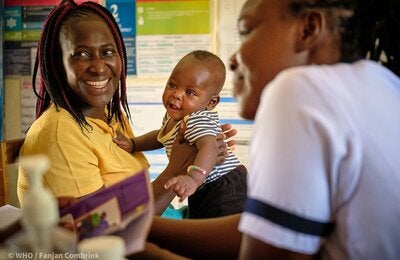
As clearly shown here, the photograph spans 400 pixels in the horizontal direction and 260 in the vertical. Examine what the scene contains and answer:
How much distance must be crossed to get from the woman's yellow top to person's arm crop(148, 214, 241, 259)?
1.49 ft

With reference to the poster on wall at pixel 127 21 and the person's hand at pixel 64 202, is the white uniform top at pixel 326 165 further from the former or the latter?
the poster on wall at pixel 127 21

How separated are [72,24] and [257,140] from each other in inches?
50.4

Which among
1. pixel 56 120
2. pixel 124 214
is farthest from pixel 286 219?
pixel 56 120

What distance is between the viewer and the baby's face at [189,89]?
73.7 inches

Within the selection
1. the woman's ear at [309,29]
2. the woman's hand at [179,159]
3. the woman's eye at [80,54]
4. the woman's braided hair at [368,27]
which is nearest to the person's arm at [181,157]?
the woman's hand at [179,159]

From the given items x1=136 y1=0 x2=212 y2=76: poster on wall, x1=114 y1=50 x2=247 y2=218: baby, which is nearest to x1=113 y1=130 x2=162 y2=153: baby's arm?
x1=114 y1=50 x2=247 y2=218: baby

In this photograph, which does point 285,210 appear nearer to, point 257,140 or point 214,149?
point 257,140

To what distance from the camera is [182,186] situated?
154 cm

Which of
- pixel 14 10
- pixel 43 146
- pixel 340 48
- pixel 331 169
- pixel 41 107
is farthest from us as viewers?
pixel 14 10

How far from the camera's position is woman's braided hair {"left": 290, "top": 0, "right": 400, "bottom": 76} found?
72cm

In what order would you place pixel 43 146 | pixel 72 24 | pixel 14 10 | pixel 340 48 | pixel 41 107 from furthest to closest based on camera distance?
1. pixel 14 10
2. pixel 41 107
3. pixel 72 24
4. pixel 43 146
5. pixel 340 48

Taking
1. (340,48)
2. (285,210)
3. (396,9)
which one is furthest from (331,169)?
(396,9)

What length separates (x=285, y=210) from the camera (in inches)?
21.8

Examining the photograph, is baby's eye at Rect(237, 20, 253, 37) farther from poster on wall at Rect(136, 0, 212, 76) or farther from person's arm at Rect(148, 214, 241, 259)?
poster on wall at Rect(136, 0, 212, 76)
